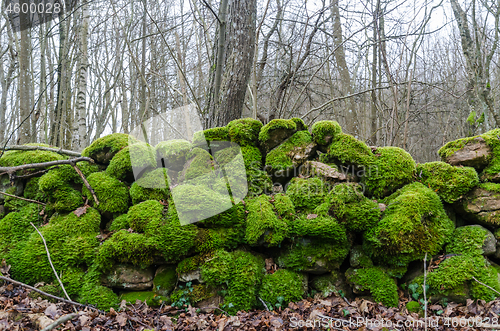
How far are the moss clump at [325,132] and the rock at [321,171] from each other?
35 centimetres

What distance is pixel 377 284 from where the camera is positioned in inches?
113

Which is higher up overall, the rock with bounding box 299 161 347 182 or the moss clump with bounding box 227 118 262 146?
the moss clump with bounding box 227 118 262 146

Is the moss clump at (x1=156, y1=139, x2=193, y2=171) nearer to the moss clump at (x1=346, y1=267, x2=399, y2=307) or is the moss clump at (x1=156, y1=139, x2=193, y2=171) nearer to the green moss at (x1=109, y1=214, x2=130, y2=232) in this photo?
the green moss at (x1=109, y1=214, x2=130, y2=232)

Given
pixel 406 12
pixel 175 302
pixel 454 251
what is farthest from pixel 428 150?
pixel 175 302

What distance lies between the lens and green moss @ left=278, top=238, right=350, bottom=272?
2.99m

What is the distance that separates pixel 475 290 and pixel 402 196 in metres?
1.12

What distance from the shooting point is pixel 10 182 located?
3.50 meters

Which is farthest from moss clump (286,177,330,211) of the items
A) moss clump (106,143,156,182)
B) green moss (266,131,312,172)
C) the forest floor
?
moss clump (106,143,156,182)

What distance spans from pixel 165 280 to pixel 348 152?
2.67 metres

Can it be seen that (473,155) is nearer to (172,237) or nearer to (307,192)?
(307,192)

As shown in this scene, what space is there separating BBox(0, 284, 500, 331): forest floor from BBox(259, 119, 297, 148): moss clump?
204cm

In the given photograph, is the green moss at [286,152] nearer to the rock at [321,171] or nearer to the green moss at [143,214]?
the rock at [321,171]

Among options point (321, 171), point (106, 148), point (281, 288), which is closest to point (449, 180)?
point (321, 171)

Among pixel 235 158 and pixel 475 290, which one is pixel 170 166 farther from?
pixel 475 290
